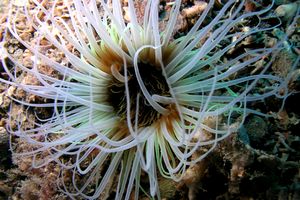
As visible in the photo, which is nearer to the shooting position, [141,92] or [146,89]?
[146,89]

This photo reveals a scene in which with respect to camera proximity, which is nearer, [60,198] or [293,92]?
[293,92]

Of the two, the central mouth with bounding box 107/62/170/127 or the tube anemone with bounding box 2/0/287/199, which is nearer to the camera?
the tube anemone with bounding box 2/0/287/199

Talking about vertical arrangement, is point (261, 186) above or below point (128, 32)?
below

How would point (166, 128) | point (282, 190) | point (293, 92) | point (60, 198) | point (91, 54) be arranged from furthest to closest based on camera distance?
1. point (60, 198)
2. point (91, 54)
3. point (166, 128)
4. point (293, 92)
5. point (282, 190)

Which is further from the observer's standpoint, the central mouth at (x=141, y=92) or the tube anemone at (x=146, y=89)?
the central mouth at (x=141, y=92)

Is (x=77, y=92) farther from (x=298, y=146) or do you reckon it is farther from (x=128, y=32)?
(x=298, y=146)

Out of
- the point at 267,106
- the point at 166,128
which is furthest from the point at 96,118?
the point at 267,106

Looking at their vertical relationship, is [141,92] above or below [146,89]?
above

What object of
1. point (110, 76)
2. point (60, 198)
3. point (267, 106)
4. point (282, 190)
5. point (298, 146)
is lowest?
point (60, 198)
